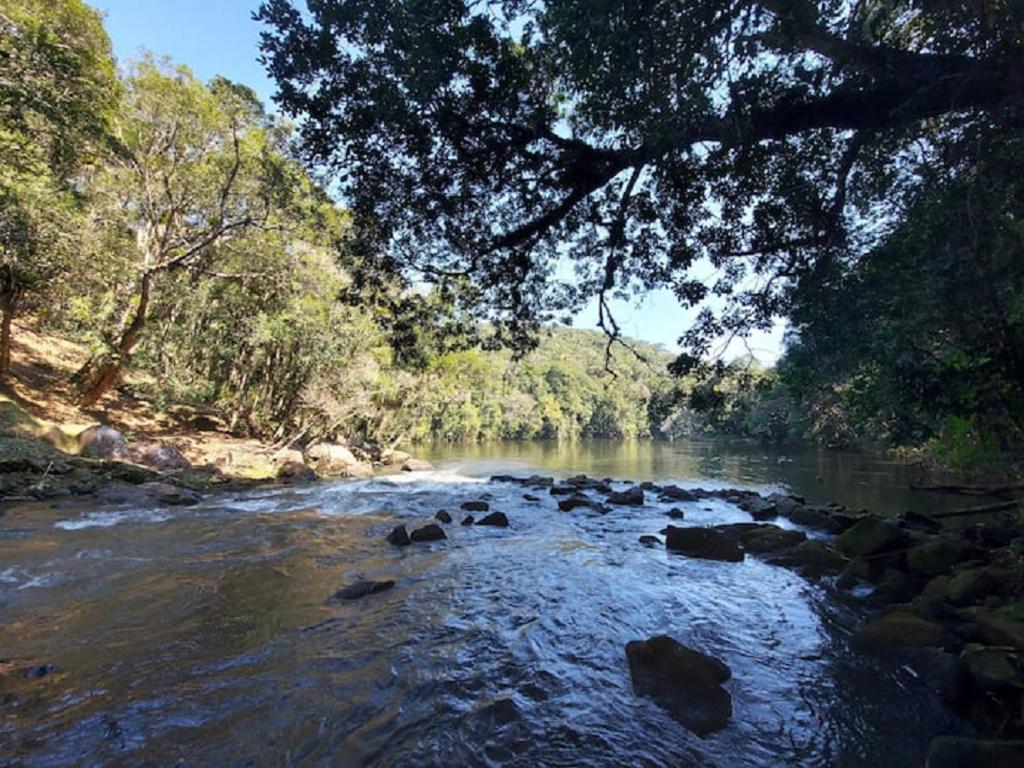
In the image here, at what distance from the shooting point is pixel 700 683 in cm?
417

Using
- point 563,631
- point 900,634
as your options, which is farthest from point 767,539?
point 563,631

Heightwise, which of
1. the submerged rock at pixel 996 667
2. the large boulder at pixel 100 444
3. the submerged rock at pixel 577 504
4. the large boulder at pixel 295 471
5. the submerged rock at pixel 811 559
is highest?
the large boulder at pixel 100 444

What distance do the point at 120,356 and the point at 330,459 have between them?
8.70 meters

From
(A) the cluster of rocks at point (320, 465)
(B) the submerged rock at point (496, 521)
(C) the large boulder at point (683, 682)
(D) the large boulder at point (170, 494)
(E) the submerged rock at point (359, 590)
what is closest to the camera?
(C) the large boulder at point (683, 682)

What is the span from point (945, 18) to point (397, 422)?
34.7 meters

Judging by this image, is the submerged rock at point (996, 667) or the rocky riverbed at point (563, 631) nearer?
the rocky riverbed at point (563, 631)

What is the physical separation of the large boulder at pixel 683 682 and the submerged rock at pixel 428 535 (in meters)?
5.44

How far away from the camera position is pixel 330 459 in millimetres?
22812

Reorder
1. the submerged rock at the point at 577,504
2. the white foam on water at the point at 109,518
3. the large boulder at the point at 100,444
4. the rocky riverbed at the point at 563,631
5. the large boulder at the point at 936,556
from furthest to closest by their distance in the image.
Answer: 1. the large boulder at the point at 100,444
2. the submerged rock at the point at 577,504
3. the white foam on water at the point at 109,518
4. the large boulder at the point at 936,556
5. the rocky riverbed at the point at 563,631

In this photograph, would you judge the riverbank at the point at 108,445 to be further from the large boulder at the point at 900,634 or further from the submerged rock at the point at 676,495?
the large boulder at the point at 900,634

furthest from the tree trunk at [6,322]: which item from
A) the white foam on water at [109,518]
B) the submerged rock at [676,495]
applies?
the submerged rock at [676,495]

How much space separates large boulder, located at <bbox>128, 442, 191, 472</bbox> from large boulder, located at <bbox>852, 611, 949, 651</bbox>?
18000mm

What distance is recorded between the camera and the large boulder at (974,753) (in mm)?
2891

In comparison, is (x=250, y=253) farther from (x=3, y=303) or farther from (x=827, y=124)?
(x=827, y=124)
